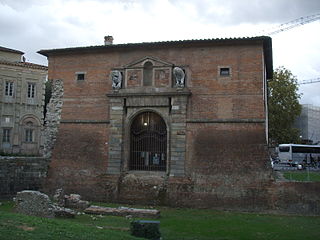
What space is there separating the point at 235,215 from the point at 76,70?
11.0 metres

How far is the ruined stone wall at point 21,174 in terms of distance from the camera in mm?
18641

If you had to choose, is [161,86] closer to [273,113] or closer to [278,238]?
[278,238]

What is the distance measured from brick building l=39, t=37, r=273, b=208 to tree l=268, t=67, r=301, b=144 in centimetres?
1949

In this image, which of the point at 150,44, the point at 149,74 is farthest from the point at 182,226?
the point at 150,44

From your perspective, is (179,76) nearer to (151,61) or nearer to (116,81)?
(151,61)

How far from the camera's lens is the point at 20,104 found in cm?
3491

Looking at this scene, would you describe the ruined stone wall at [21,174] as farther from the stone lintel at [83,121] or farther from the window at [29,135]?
the window at [29,135]

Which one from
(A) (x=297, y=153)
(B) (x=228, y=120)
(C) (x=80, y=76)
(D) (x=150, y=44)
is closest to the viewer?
(B) (x=228, y=120)

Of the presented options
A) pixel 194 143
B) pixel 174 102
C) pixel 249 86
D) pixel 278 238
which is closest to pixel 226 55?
pixel 249 86

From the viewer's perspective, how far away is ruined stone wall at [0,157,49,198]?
1864 cm

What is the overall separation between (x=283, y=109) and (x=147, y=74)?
2391cm

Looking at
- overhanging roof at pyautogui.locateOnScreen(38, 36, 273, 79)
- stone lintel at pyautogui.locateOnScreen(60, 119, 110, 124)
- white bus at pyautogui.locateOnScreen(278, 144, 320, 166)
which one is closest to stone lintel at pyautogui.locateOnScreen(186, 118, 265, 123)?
overhanging roof at pyautogui.locateOnScreen(38, 36, 273, 79)

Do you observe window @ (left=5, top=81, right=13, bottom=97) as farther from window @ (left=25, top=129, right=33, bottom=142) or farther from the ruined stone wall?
the ruined stone wall

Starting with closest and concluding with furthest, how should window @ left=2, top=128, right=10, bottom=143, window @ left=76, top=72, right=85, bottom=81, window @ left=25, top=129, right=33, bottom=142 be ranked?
window @ left=76, top=72, right=85, bottom=81 → window @ left=2, top=128, right=10, bottom=143 → window @ left=25, top=129, right=33, bottom=142
